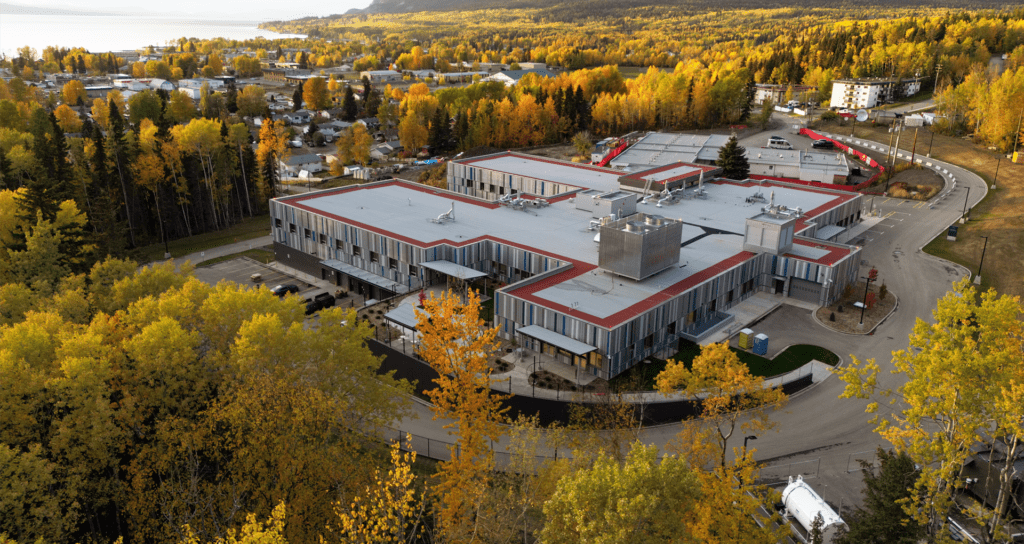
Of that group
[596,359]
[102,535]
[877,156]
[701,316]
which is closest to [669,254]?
[701,316]

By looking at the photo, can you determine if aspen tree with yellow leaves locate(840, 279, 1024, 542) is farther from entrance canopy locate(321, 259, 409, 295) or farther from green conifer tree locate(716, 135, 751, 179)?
green conifer tree locate(716, 135, 751, 179)

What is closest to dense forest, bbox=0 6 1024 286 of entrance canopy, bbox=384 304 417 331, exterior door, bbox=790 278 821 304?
entrance canopy, bbox=384 304 417 331

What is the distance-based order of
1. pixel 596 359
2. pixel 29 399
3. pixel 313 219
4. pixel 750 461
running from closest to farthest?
pixel 750 461 → pixel 29 399 → pixel 596 359 → pixel 313 219

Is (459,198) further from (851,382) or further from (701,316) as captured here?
(851,382)

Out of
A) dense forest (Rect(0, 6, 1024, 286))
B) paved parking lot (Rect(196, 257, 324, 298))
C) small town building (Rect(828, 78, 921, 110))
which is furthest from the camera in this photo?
small town building (Rect(828, 78, 921, 110))

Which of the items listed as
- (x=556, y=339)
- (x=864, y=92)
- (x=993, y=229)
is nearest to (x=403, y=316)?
(x=556, y=339)

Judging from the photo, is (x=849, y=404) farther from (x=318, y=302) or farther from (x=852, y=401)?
(x=318, y=302)
